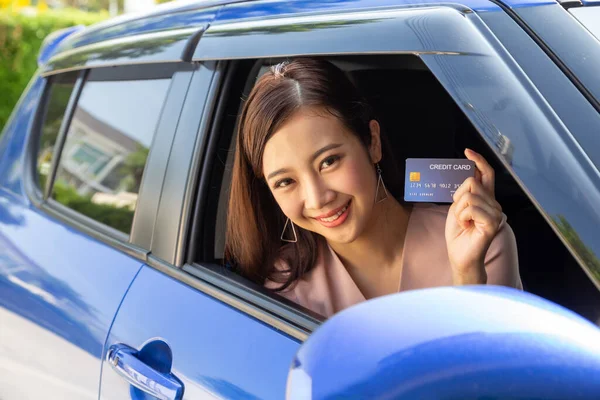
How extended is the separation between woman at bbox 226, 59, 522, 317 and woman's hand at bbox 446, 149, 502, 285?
0.18 m

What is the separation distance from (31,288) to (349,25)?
3.92ft

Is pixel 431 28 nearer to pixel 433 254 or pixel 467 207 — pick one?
pixel 467 207

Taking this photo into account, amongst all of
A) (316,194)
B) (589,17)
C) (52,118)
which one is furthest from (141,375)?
(52,118)

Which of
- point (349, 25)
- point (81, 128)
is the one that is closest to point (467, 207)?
point (349, 25)

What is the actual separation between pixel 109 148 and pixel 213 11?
2.24 ft

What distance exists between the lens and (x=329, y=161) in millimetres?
2051

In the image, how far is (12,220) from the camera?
2686 millimetres

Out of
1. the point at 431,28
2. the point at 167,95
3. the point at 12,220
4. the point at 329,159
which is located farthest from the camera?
the point at 12,220

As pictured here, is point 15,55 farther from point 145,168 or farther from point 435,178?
point 435,178

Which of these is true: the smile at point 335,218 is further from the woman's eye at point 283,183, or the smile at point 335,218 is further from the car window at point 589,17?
the car window at point 589,17

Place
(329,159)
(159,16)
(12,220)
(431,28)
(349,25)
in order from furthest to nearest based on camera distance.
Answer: (12,220) < (159,16) < (329,159) < (349,25) < (431,28)

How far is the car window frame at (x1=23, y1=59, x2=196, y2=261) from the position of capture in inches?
83.7

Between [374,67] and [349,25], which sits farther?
[374,67]

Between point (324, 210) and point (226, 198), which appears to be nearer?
point (324, 210)
